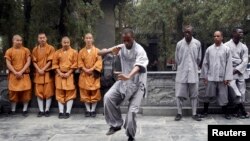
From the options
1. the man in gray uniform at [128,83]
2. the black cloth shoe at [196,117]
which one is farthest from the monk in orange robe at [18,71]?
the black cloth shoe at [196,117]

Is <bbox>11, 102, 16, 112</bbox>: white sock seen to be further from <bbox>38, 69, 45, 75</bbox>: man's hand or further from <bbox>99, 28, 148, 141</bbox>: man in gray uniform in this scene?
<bbox>99, 28, 148, 141</bbox>: man in gray uniform

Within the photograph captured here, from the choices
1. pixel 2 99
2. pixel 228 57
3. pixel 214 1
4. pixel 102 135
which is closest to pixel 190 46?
pixel 228 57

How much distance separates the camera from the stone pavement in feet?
23.3

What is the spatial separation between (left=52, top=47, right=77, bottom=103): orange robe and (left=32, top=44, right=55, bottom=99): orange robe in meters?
Answer: 0.18

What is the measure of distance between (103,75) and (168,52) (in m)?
13.5

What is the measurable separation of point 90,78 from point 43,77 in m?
1.11

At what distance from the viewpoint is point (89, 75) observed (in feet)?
29.8

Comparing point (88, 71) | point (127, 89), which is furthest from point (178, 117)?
point (127, 89)

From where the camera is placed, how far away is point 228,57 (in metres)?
8.59

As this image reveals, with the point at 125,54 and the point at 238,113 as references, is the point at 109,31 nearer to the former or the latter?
the point at 238,113

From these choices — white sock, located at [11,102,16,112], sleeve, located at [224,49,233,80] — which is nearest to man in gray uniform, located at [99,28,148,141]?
sleeve, located at [224,49,233,80]

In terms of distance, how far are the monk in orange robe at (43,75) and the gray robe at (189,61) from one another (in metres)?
3.00

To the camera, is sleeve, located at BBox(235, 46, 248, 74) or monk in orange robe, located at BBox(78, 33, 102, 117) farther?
monk in orange robe, located at BBox(78, 33, 102, 117)

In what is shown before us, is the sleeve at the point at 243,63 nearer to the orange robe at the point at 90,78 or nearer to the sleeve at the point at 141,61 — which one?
the sleeve at the point at 141,61
